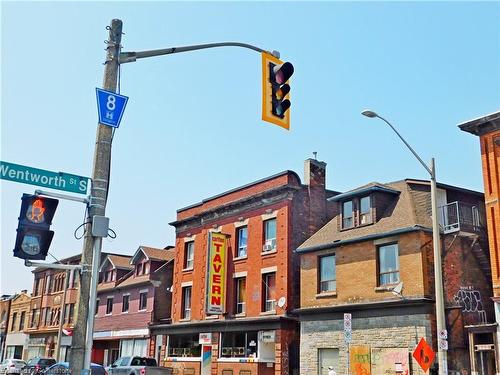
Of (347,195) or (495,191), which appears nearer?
(495,191)

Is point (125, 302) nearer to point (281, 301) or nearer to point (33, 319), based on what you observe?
point (281, 301)

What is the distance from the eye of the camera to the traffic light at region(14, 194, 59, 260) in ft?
28.6

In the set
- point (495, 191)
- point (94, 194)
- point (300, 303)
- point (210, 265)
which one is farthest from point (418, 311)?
point (94, 194)

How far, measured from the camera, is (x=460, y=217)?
2702 centimetres

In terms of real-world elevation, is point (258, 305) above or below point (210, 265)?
below

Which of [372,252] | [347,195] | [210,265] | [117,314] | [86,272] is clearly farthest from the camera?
[117,314]

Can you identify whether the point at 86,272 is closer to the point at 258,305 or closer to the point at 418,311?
the point at 418,311

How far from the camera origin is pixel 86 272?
28.6 ft

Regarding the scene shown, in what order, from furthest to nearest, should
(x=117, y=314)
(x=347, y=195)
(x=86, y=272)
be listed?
1. (x=117, y=314)
2. (x=347, y=195)
3. (x=86, y=272)

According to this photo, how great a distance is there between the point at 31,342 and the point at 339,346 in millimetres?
49044

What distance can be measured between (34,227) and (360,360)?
2060 centimetres

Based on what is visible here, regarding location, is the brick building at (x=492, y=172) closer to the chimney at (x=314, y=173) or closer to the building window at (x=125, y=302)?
the chimney at (x=314, y=173)

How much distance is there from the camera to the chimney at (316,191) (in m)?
34.6

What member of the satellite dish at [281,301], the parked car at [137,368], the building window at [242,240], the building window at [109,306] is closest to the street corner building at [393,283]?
the satellite dish at [281,301]
